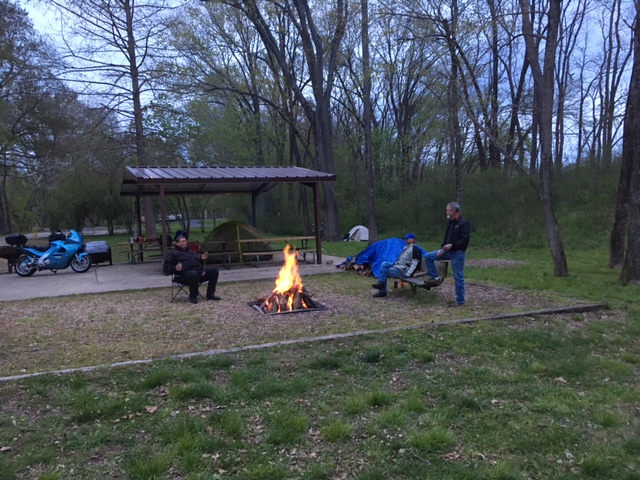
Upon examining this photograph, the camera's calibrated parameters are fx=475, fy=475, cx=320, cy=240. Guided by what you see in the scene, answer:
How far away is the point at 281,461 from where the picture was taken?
290cm

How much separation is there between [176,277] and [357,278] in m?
3.96

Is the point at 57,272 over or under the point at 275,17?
under

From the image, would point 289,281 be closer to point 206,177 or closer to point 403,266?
point 403,266

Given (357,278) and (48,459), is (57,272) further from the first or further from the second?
(48,459)

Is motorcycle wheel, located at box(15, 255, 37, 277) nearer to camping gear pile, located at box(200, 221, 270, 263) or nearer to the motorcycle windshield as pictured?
A: the motorcycle windshield

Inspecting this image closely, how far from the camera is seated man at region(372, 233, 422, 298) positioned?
788cm

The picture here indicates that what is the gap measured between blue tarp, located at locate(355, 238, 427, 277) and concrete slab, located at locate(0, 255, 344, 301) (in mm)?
864

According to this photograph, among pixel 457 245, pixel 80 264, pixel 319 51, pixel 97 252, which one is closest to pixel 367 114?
pixel 319 51

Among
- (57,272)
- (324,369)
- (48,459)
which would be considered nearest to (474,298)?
(324,369)

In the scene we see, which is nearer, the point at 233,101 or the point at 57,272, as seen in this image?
the point at 57,272

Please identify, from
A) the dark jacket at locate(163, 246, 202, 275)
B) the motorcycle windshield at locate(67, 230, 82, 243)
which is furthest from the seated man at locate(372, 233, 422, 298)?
the motorcycle windshield at locate(67, 230, 82, 243)

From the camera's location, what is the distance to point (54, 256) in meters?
11.7

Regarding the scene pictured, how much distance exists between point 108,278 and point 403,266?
6.92 meters

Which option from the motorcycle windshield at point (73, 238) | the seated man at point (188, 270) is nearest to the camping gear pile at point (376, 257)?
the seated man at point (188, 270)
